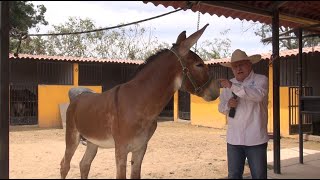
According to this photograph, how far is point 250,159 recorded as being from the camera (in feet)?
12.8

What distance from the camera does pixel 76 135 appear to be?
4.38 m

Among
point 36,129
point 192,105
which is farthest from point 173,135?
point 36,129

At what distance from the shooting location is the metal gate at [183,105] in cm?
1991

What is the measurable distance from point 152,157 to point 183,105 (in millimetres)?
11455

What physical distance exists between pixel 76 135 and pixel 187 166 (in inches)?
148

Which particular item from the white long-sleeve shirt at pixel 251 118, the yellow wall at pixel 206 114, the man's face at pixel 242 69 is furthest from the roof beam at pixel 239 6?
the yellow wall at pixel 206 114

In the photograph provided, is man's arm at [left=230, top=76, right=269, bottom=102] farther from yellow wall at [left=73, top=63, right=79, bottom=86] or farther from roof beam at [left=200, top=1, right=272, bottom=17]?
yellow wall at [left=73, top=63, right=79, bottom=86]

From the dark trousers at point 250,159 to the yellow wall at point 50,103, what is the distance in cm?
1414

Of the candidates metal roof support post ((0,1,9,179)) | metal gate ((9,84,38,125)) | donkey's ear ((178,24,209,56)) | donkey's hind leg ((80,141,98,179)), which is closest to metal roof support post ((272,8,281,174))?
donkey's ear ((178,24,209,56))

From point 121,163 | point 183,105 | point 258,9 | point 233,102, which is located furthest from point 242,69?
point 183,105

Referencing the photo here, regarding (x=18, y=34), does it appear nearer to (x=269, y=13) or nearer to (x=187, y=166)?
(x=269, y=13)

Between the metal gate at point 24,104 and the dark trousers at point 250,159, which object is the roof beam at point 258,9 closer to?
the dark trousers at point 250,159

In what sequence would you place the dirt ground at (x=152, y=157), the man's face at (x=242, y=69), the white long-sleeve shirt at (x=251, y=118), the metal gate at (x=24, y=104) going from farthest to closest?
the metal gate at (x=24, y=104) < the dirt ground at (x=152, y=157) < the man's face at (x=242, y=69) < the white long-sleeve shirt at (x=251, y=118)

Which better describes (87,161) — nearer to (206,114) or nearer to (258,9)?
(258,9)
